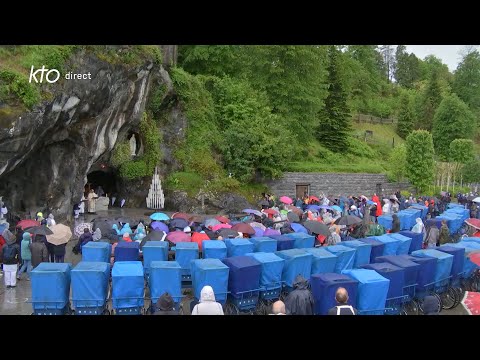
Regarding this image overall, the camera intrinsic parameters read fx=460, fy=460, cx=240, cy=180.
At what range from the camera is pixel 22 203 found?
21.4 m

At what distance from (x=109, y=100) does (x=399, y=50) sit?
227 ft

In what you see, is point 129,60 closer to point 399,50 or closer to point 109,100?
point 109,100

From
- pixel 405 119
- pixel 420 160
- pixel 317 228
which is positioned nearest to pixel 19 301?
pixel 317 228

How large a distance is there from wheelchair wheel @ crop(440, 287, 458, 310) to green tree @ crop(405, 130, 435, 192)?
2823cm

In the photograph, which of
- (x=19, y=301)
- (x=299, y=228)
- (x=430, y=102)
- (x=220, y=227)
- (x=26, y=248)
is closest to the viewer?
(x=19, y=301)

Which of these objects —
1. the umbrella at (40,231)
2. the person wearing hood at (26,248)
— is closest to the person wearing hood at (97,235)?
the umbrella at (40,231)

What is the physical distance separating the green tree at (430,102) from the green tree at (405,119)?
2.37m

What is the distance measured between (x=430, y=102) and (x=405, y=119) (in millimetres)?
5137

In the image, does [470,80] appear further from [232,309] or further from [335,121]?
[232,309]

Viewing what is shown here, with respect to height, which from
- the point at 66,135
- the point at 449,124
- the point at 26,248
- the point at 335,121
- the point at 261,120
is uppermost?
the point at 449,124

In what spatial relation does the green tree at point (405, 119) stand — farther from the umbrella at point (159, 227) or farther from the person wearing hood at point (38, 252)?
the person wearing hood at point (38, 252)

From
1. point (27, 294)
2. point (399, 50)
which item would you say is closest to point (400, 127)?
point (399, 50)

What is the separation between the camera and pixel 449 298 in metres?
13.0

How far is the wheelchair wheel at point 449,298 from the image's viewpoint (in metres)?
12.9
